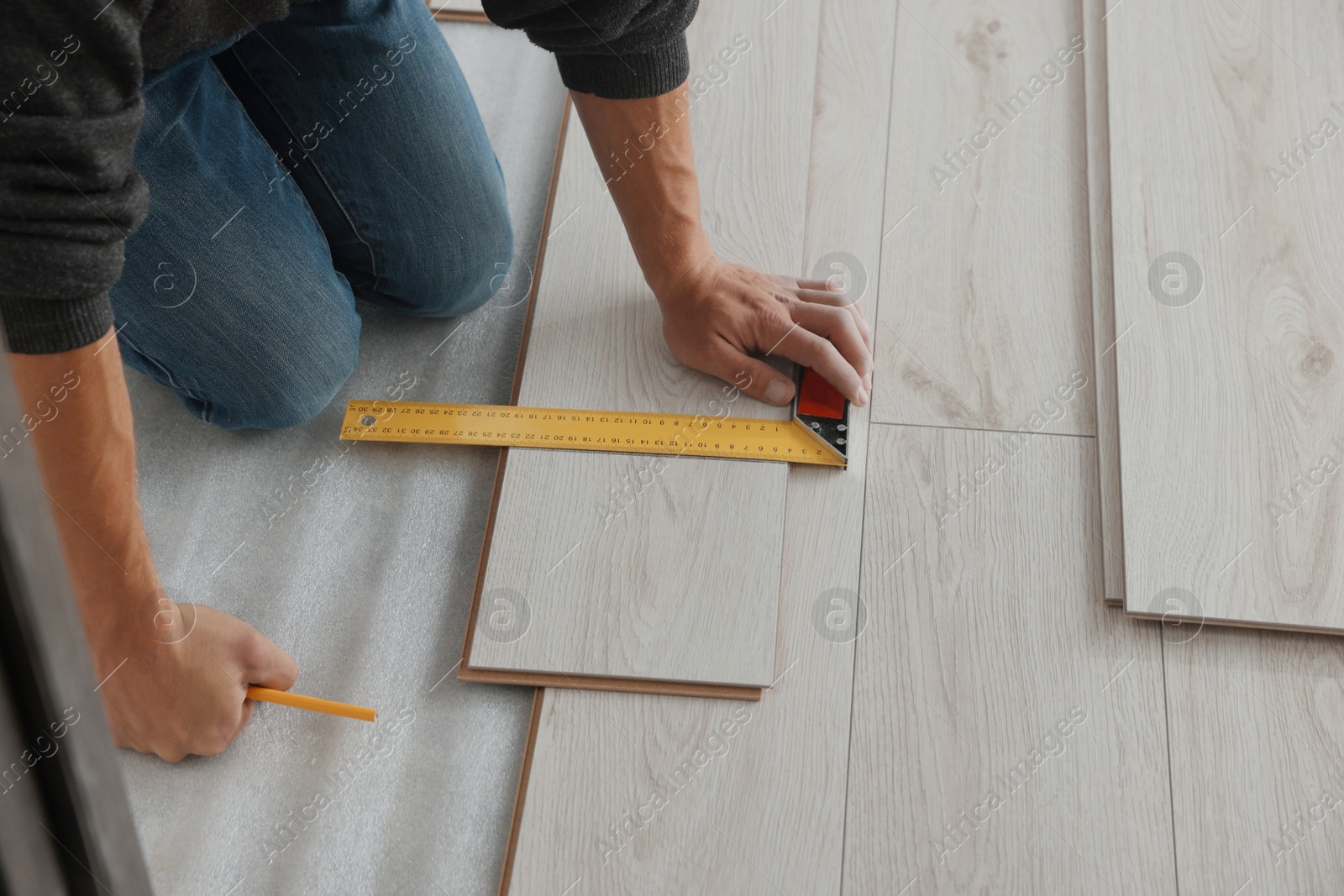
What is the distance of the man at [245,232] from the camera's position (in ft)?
3.34

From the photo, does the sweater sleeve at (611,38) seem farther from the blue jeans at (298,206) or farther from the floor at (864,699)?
the floor at (864,699)

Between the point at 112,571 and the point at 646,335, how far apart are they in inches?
35.8

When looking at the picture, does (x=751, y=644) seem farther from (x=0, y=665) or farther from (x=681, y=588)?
(x=0, y=665)

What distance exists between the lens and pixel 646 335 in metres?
1.80

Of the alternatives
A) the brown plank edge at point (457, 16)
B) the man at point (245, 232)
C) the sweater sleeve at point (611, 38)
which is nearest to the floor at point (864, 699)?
the man at point (245, 232)

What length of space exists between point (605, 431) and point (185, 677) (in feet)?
2.31

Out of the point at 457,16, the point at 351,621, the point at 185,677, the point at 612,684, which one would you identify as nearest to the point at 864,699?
the point at 612,684

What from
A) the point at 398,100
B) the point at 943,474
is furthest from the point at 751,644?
the point at 398,100

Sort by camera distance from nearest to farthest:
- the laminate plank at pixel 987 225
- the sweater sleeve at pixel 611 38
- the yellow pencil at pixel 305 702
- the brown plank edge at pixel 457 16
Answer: the sweater sleeve at pixel 611 38 < the yellow pencil at pixel 305 702 < the laminate plank at pixel 987 225 < the brown plank edge at pixel 457 16

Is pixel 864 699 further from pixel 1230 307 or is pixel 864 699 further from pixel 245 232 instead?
pixel 245 232

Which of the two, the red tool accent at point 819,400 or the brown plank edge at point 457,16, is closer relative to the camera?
the red tool accent at point 819,400

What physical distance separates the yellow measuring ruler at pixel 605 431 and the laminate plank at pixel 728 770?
0.05 meters

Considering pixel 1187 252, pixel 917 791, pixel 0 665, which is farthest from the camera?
pixel 1187 252

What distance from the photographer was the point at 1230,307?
1.74 metres
